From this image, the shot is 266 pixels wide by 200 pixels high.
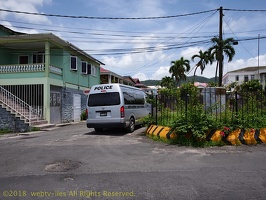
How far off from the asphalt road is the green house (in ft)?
29.8

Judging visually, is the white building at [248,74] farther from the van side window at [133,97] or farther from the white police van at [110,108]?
the white police van at [110,108]

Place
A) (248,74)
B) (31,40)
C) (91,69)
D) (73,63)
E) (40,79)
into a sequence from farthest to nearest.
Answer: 1. (248,74)
2. (91,69)
3. (73,63)
4. (31,40)
5. (40,79)

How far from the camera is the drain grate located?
18.7ft

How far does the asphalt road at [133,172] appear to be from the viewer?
13.9 feet

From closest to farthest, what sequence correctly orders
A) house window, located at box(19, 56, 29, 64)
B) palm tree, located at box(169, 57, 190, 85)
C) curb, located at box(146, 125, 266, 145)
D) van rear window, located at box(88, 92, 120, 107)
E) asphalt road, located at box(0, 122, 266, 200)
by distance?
asphalt road, located at box(0, 122, 266, 200) → curb, located at box(146, 125, 266, 145) → van rear window, located at box(88, 92, 120, 107) → house window, located at box(19, 56, 29, 64) → palm tree, located at box(169, 57, 190, 85)

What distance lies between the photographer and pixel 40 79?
16.9m

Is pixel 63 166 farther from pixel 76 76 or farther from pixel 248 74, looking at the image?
pixel 248 74

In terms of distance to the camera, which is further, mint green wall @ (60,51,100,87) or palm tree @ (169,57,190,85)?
palm tree @ (169,57,190,85)

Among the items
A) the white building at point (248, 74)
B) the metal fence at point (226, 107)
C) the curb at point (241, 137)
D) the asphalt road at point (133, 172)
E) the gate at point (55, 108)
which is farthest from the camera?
the white building at point (248, 74)

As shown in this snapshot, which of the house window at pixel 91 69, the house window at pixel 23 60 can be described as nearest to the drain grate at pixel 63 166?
the house window at pixel 23 60

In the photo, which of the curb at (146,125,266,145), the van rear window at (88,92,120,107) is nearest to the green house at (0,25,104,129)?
the van rear window at (88,92,120,107)

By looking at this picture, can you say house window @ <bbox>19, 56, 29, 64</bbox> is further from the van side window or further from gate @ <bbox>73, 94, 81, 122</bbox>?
the van side window

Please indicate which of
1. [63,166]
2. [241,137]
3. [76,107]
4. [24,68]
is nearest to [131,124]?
[241,137]

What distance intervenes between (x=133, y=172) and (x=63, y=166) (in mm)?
1796
